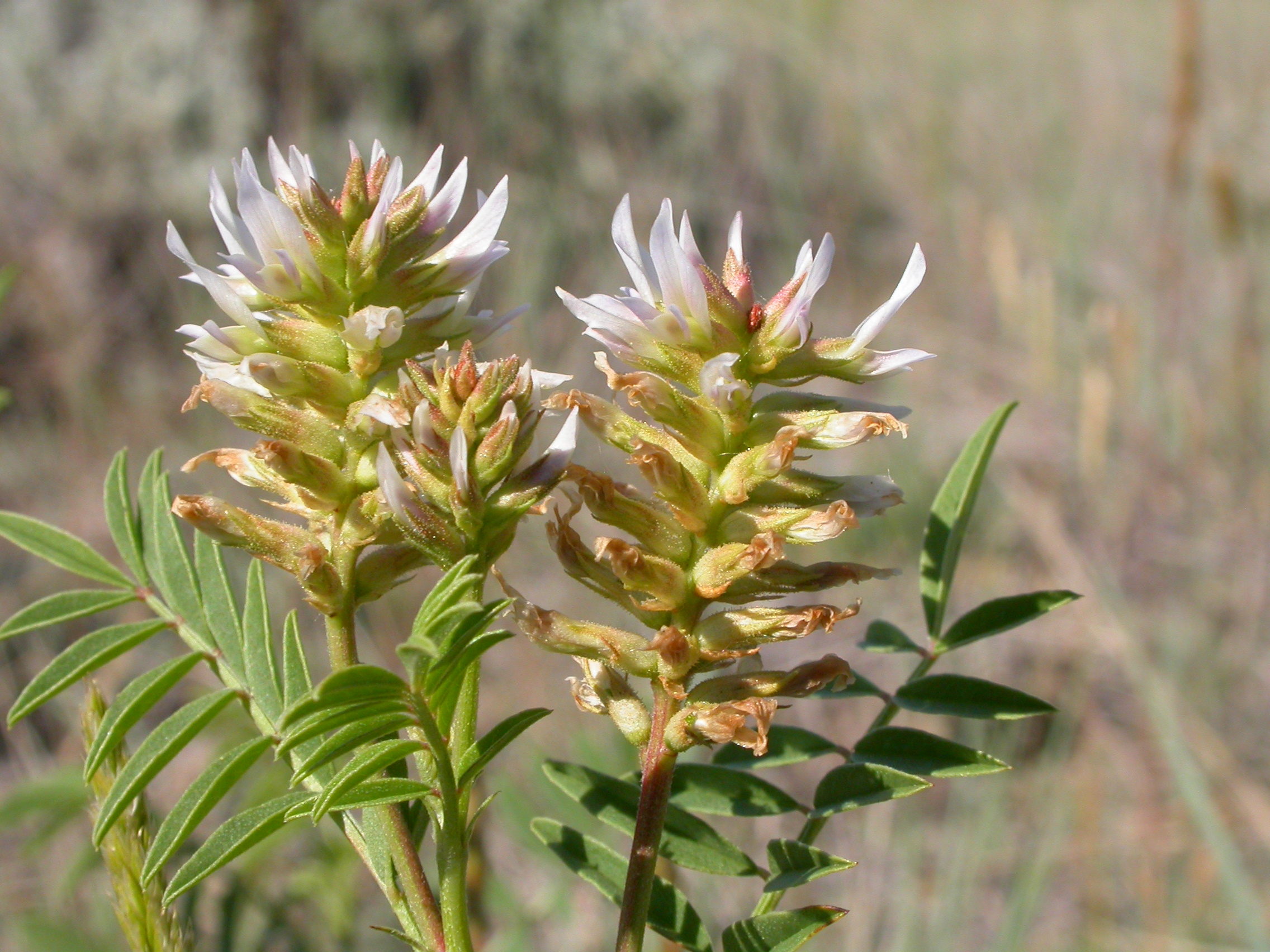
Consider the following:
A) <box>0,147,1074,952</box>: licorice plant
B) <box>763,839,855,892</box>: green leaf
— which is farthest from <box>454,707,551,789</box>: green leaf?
<box>763,839,855,892</box>: green leaf

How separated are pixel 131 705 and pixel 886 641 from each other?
0.95 meters

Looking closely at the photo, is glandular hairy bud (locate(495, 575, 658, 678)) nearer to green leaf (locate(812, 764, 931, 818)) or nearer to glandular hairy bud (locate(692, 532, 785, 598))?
glandular hairy bud (locate(692, 532, 785, 598))

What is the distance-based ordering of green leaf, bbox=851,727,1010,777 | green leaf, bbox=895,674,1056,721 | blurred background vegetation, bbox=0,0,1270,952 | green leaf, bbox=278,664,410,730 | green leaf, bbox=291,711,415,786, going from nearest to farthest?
green leaf, bbox=278,664,410,730, green leaf, bbox=291,711,415,786, green leaf, bbox=851,727,1010,777, green leaf, bbox=895,674,1056,721, blurred background vegetation, bbox=0,0,1270,952

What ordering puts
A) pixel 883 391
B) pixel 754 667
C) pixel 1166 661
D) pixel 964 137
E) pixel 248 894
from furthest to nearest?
pixel 964 137
pixel 883 391
pixel 1166 661
pixel 248 894
pixel 754 667

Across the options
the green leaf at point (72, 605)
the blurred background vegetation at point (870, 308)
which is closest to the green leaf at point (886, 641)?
the green leaf at point (72, 605)

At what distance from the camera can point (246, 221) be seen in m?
1.17

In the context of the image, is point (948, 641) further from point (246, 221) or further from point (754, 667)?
point (246, 221)

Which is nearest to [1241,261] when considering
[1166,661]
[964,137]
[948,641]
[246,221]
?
[1166,661]

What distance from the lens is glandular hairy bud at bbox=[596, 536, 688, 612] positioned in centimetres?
110

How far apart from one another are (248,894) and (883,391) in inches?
238

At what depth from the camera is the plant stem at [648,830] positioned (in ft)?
3.65

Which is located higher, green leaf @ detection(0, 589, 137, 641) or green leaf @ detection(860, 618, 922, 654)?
green leaf @ detection(0, 589, 137, 641)

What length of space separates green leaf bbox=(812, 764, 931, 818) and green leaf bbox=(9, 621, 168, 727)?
2.67 feet

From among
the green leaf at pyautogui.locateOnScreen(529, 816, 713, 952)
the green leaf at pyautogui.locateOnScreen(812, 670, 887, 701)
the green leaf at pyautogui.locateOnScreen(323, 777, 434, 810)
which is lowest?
the green leaf at pyautogui.locateOnScreen(529, 816, 713, 952)
